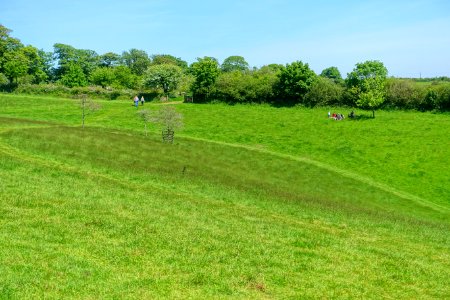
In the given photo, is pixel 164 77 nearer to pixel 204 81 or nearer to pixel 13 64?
pixel 204 81

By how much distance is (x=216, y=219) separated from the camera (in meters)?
23.8

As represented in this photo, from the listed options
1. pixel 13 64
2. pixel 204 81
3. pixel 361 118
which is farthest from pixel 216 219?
pixel 13 64

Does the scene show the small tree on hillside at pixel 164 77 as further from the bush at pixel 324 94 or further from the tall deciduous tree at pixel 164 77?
the bush at pixel 324 94

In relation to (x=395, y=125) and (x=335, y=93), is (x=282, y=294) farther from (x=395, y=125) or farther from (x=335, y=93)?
(x=335, y=93)

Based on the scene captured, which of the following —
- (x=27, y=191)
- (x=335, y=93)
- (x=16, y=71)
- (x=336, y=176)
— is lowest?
(x=336, y=176)

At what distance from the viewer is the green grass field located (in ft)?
48.6

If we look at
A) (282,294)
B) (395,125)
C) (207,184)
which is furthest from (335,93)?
(282,294)

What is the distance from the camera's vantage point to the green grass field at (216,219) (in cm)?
1482

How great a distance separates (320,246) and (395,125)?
193 feet

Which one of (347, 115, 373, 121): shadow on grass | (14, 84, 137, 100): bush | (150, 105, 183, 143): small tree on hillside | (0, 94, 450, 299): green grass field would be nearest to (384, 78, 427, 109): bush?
(347, 115, 373, 121): shadow on grass

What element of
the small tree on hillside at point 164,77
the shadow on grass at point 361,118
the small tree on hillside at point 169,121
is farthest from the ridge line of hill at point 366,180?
the small tree on hillside at point 164,77

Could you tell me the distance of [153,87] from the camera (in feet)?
379

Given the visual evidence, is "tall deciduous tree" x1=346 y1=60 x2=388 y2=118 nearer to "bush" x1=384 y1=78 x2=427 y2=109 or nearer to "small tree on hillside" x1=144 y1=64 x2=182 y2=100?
"bush" x1=384 y1=78 x2=427 y2=109

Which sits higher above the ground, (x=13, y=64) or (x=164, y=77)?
(x=13, y=64)
